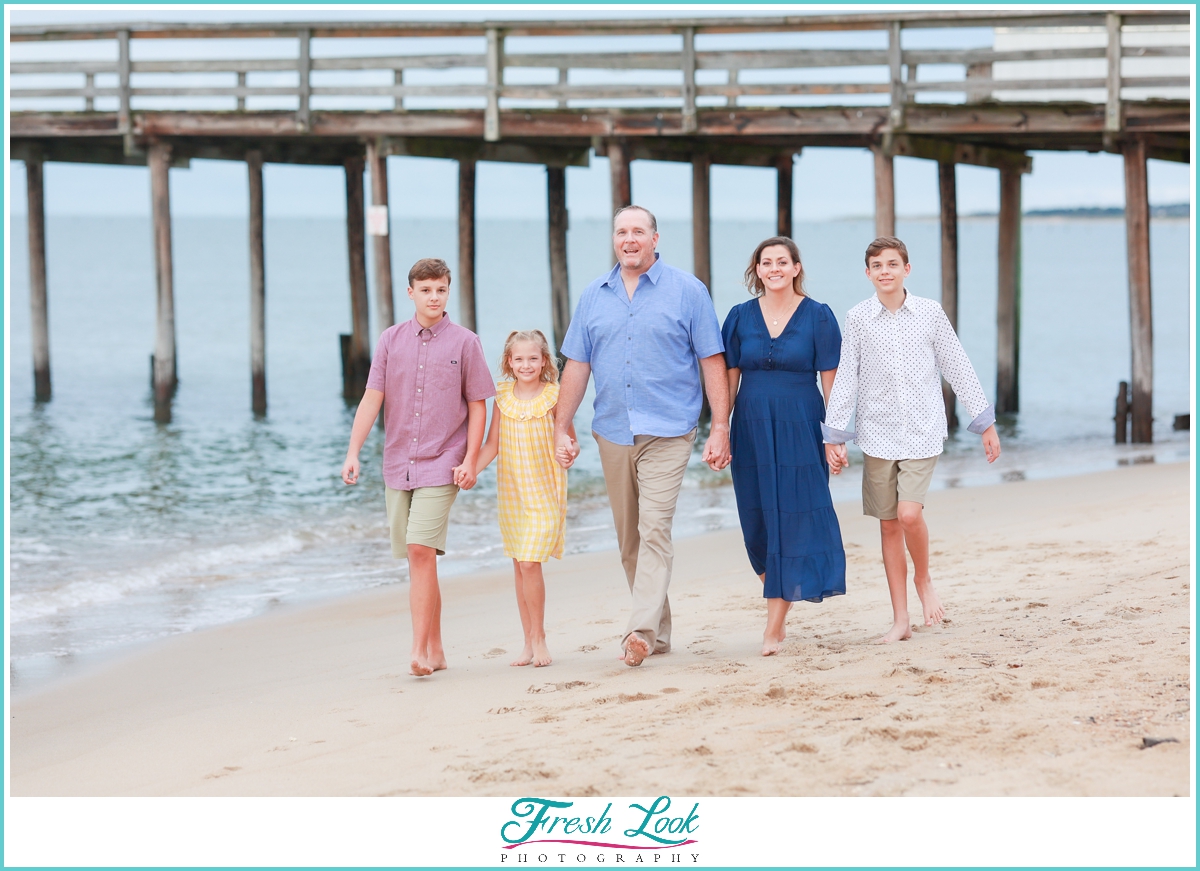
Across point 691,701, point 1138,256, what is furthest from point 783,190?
point 691,701

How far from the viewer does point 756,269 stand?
15.7 ft

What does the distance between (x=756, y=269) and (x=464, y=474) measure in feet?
4.32

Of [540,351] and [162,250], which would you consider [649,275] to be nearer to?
[540,351]

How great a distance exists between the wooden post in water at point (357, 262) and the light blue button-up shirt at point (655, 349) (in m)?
11.8

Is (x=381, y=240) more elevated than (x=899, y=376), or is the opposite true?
(x=381, y=240)

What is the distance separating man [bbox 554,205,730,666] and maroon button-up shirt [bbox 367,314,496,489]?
374 millimetres

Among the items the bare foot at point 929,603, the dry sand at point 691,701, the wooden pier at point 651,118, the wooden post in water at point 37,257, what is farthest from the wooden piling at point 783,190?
the bare foot at point 929,603

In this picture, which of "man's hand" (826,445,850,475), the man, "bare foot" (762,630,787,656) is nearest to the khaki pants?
the man

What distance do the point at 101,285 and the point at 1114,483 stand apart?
192 ft

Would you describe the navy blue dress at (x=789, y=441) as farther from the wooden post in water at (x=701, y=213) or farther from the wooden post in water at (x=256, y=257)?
the wooden post in water at (x=256, y=257)

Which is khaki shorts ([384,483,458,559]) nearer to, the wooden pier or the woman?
the woman

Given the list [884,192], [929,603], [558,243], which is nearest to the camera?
[929,603]

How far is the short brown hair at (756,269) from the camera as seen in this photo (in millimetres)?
4695

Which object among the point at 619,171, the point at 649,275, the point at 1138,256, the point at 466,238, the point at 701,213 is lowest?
the point at 649,275
